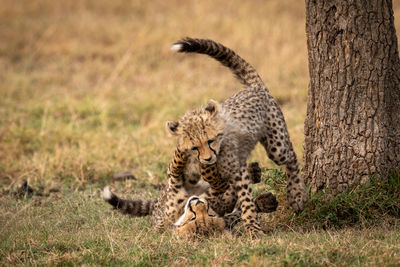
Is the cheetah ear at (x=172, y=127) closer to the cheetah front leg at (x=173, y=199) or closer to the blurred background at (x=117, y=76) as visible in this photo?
the cheetah front leg at (x=173, y=199)

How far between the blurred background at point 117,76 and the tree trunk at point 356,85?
172 centimetres

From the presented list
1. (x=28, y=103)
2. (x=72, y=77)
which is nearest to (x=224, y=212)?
(x=28, y=103)

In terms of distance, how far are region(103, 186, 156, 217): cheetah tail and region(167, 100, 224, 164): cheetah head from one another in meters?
0.79

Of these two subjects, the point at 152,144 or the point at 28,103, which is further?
the point at 28,103

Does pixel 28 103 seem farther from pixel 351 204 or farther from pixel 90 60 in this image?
pixel 351 204

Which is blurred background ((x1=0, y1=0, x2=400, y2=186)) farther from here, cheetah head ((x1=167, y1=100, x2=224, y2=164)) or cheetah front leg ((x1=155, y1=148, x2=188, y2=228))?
cheetah head ((x1=167, y1=100, x2=224, y2=164))

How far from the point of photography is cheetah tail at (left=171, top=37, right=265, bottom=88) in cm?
434

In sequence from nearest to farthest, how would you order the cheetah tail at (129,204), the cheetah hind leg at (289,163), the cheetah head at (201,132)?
the cheetah head at (201,132), the cheetah hind leg at (289,163), the cheetah tail at (129,204)

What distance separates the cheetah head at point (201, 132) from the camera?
3.86 m

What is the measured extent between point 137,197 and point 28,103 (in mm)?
3542

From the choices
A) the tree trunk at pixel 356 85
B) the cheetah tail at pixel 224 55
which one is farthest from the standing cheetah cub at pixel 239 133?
the tree trunk at pixel 356 85

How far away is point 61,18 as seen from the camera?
39.7ft

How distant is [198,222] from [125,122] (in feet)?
12.8

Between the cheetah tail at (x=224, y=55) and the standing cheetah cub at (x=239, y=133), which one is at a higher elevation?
the cheetah tail at (x=224, y=55)
